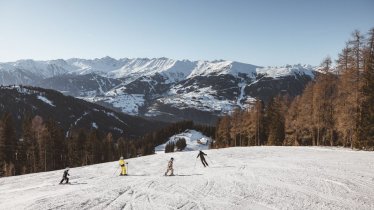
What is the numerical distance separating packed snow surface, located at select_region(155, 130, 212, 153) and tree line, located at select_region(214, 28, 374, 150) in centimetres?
7022

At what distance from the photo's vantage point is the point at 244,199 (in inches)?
735

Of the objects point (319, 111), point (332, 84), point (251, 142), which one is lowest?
point (251, 142)

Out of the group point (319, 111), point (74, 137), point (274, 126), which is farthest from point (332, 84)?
point (74, 137)

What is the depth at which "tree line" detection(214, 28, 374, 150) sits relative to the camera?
43375 mm

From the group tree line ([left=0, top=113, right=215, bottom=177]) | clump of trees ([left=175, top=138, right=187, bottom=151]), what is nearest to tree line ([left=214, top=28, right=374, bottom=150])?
tree line ([left=0, top=113, right=215, bottom=177])

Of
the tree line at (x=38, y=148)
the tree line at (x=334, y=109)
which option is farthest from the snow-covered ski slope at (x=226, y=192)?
the tree line at (x=38, y=148)

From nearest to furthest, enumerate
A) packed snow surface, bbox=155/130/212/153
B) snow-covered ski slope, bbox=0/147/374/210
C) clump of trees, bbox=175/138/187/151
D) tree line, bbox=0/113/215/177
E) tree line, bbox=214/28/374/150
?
1. snow-covered ski slope, bbox=0/147/374/210
2. tree line, bbox=214/28/374/150
3. tree line, bbox=0/113/215/177
4. clump of trees, bbox=175/138/187/151
5. packed snow surface, bbox=155/130/212/153

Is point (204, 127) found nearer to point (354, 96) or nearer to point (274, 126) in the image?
point (274, 126)

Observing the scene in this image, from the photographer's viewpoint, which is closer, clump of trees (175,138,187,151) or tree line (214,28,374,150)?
tree line (214,28,374,150)

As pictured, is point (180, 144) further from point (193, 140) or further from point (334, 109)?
point (334, 109)

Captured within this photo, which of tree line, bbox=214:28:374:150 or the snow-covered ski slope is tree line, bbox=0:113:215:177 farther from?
the snow-covered ski slope

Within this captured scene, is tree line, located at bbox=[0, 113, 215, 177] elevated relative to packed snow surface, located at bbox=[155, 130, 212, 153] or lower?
elevated

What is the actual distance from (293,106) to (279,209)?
55.8 metres

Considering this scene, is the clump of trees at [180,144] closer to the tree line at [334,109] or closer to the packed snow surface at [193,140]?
the packed snow surface at [193,140]
